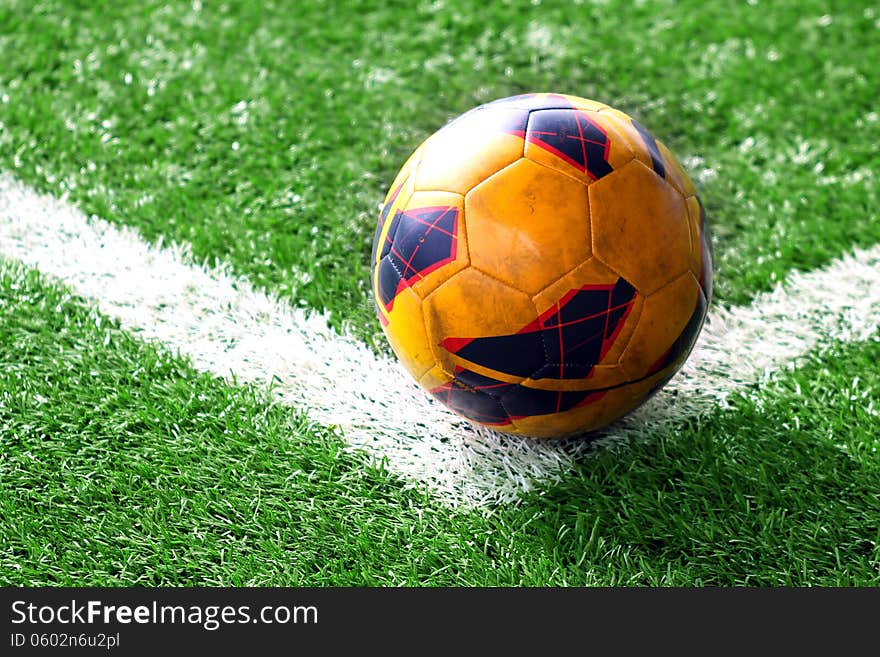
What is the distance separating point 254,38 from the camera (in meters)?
4.30

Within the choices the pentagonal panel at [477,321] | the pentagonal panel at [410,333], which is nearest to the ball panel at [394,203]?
the pentagonal panel at [410,333]

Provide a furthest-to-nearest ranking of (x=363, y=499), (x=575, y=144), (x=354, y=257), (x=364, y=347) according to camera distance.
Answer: (x=354, y=257), (x=364, y=347), (x=363, y=499), (x=575, y=144)

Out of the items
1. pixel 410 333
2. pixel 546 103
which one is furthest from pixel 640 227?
pixel 410 333

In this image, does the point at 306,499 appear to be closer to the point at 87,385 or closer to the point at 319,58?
the point at 87,385

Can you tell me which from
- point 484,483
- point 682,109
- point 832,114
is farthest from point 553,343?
point 832,114

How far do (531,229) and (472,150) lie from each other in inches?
11.1

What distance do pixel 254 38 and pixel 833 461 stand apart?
121 inches

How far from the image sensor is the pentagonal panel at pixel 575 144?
2283 mm

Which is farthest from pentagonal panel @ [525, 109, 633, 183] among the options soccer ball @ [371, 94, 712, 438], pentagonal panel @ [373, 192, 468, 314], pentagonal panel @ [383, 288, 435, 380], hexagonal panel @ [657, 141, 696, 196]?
pentagonal panel @ [383, 288, 435, 380]

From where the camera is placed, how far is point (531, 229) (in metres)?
2.22

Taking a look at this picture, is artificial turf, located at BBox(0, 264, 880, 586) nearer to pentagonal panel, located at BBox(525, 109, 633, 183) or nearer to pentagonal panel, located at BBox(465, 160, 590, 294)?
pentagonal panel, located at BBox(465, 160, 590, 294)

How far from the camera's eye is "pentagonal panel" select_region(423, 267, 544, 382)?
2242mm

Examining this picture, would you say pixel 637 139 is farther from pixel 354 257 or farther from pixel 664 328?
pixel 354 257

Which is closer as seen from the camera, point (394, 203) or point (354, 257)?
point (394, 203)
